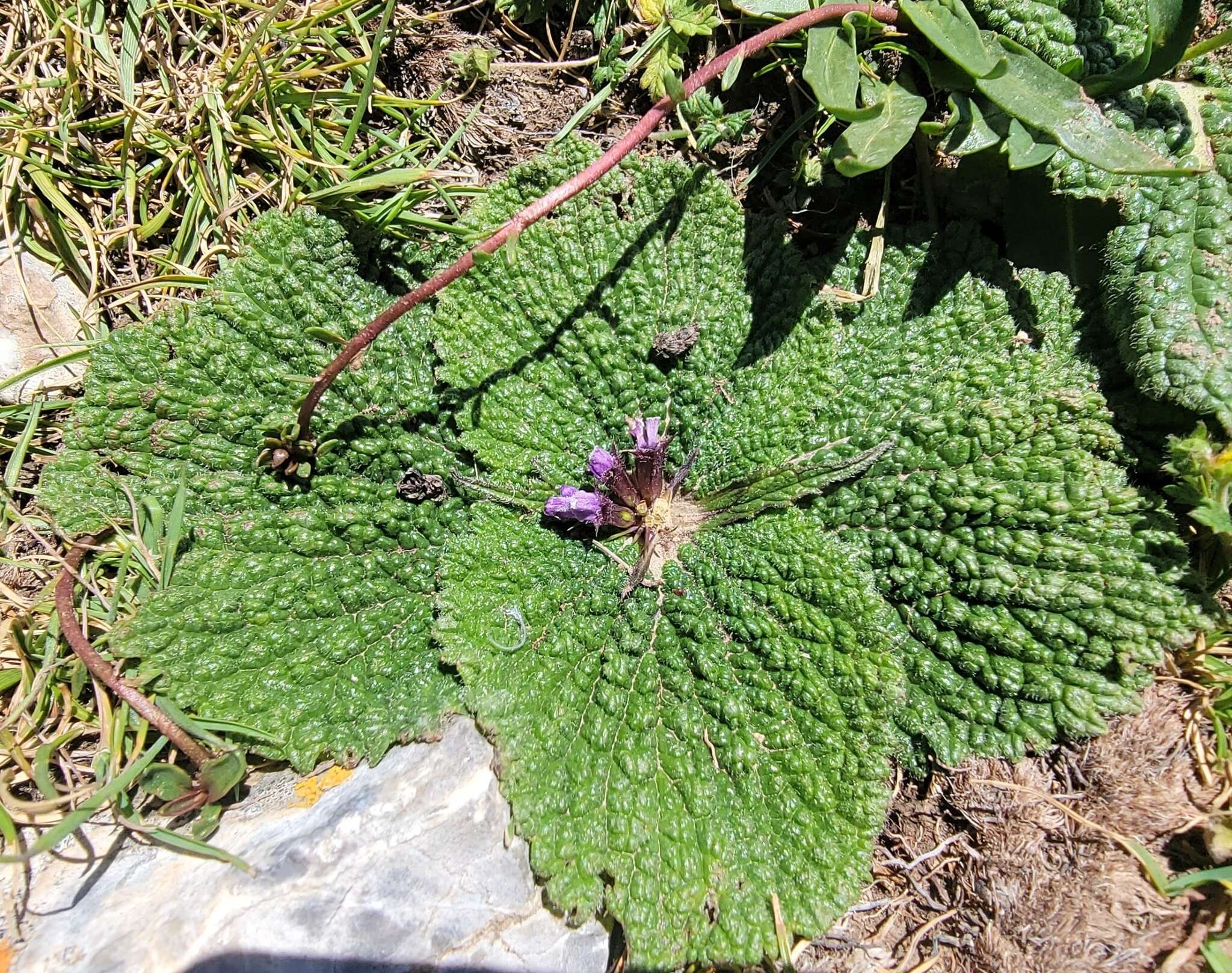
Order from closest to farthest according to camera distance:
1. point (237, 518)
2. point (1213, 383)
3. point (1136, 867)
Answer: point (1213, 383) → point (1136, 867) → point (237, 518)

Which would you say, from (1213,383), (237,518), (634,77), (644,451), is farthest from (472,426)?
(1213,383)

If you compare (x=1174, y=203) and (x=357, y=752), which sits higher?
(x=1174, y=203)

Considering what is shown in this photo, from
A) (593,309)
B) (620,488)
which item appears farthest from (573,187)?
(620,488)

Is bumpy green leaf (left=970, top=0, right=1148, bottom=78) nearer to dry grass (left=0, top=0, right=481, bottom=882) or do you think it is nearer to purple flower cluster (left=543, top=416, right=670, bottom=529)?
purple flower cluster (left=543, top=416, right=670, bottom=529)

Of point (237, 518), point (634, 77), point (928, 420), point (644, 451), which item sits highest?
point (634, 77)

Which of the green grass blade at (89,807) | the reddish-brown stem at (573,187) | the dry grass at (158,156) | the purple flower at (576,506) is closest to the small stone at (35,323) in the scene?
the dry grass at (158,156)

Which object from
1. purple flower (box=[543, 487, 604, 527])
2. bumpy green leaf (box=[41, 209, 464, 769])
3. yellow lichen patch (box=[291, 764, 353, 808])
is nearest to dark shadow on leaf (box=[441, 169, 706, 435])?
bumpy green leaf (box=[41, 209, 464, 769])

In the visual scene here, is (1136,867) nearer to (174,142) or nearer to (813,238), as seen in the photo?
(813,238)
